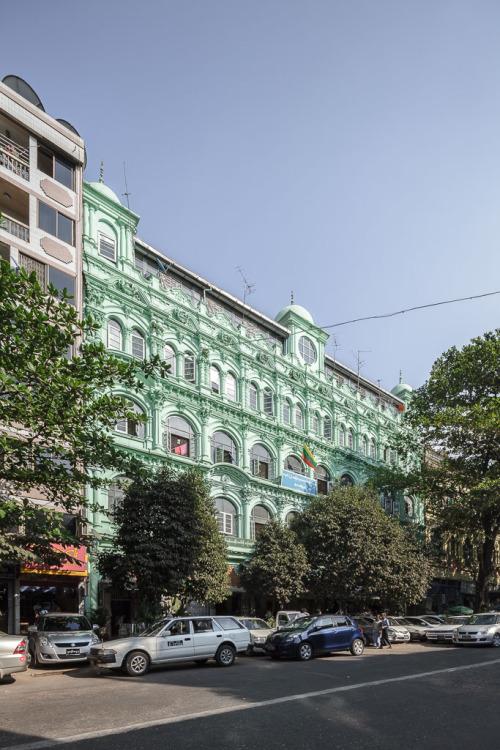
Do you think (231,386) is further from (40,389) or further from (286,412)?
(40,389)

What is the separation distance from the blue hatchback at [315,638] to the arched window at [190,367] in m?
14.6

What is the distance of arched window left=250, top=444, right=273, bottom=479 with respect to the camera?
3512cm

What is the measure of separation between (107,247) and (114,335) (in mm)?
4279

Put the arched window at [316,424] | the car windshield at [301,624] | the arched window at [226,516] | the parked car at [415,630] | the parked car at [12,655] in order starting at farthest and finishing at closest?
the arched window at [316,424] < the arched window at [226,516] < the parked car at [415,630] < the car windshield at [301,624] < the parked car at [12,655]

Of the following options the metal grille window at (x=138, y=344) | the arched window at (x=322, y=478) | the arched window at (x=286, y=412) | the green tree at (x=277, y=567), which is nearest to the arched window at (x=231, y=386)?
the arched window at (x=286, y=412)

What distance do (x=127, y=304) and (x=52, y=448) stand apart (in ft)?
50.0

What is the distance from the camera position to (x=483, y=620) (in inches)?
992

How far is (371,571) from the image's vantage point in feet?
97.2

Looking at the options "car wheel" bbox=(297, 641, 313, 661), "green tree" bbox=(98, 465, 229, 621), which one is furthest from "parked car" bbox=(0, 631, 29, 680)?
"car wheel" bbox=(297, 641, 313, 661)

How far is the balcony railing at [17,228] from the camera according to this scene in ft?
83.0

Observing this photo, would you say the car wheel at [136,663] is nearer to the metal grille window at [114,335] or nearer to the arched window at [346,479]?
the metal grille window at [114,335]

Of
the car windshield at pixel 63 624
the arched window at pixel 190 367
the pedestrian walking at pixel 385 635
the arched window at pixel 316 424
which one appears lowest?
the pedestrian walking at pixel 385 635

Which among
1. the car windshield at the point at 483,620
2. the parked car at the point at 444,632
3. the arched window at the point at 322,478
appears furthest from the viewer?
the arched window at the point at 322,478

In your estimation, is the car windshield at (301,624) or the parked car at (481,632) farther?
the parked car at (481,632)
